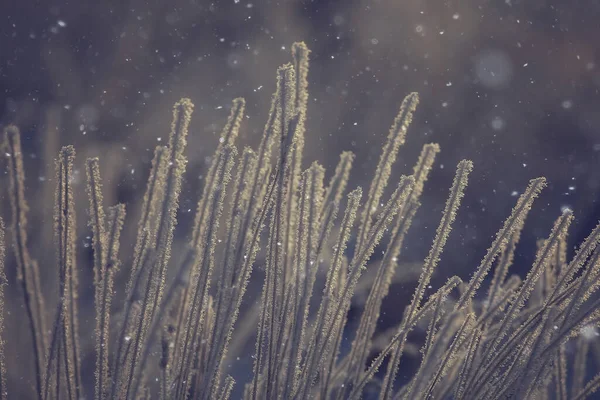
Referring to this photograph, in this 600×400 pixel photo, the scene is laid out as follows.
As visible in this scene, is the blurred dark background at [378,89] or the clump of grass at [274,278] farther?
the blurred dark background at [378,89]

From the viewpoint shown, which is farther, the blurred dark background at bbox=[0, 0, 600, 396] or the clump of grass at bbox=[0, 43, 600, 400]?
the blurred dark background at bbox=[0, 0, 600, 396]

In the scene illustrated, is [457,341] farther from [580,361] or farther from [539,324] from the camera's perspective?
[580,361]

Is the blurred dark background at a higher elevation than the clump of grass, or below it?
higher

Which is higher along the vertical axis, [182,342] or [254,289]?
[254,289]

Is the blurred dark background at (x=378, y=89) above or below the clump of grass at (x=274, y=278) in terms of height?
above

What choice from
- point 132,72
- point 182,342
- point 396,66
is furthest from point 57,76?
point 182,342

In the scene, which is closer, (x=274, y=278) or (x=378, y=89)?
(x=274, y=278)

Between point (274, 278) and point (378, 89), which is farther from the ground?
point (378, 89)

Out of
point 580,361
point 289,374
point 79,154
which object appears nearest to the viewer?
point 289,374
